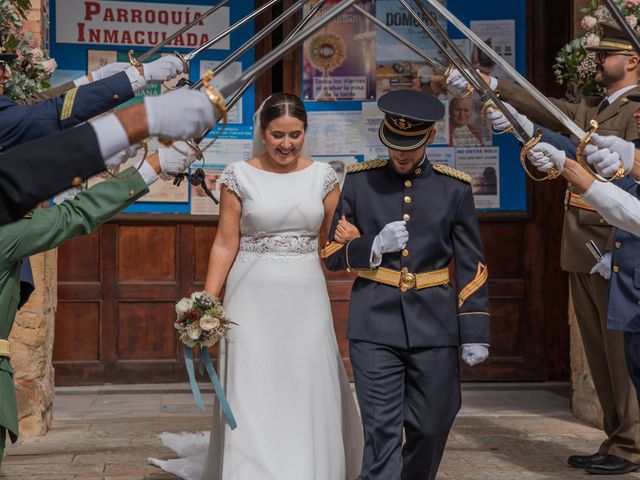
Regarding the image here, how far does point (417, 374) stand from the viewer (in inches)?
199

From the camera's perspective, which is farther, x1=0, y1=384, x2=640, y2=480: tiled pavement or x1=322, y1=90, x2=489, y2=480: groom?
x1=0, y1=384, x2=640, y2=480: tiled pavement

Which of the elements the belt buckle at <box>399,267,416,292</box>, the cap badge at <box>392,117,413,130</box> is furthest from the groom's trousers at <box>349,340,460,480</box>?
the cap badge at <box>392,117,413,130</box>

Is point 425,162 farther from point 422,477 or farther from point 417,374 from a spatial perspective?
point 422,477

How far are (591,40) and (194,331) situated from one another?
296 centimetres

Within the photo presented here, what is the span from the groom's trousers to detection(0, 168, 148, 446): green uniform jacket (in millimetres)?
1461

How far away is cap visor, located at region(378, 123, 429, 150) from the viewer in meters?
5.04

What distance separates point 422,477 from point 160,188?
4.12 meters

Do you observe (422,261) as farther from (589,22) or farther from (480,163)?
(480,163)

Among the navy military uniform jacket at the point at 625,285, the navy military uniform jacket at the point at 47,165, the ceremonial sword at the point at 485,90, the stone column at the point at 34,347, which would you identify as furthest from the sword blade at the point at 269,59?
the stone column at the point at 34,347

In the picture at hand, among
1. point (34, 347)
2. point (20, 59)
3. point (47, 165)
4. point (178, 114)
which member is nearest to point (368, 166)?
point (20, 59)

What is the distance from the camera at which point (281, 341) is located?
5.52 m

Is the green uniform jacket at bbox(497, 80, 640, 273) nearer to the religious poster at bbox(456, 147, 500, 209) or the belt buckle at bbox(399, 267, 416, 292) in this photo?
the belt buckle at bbox(399, 267, 416, 292)

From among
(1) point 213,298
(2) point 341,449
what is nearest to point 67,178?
(1) point 213,298

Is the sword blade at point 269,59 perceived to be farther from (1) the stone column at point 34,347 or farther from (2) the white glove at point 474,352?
(1) the stone column at point 34,347
